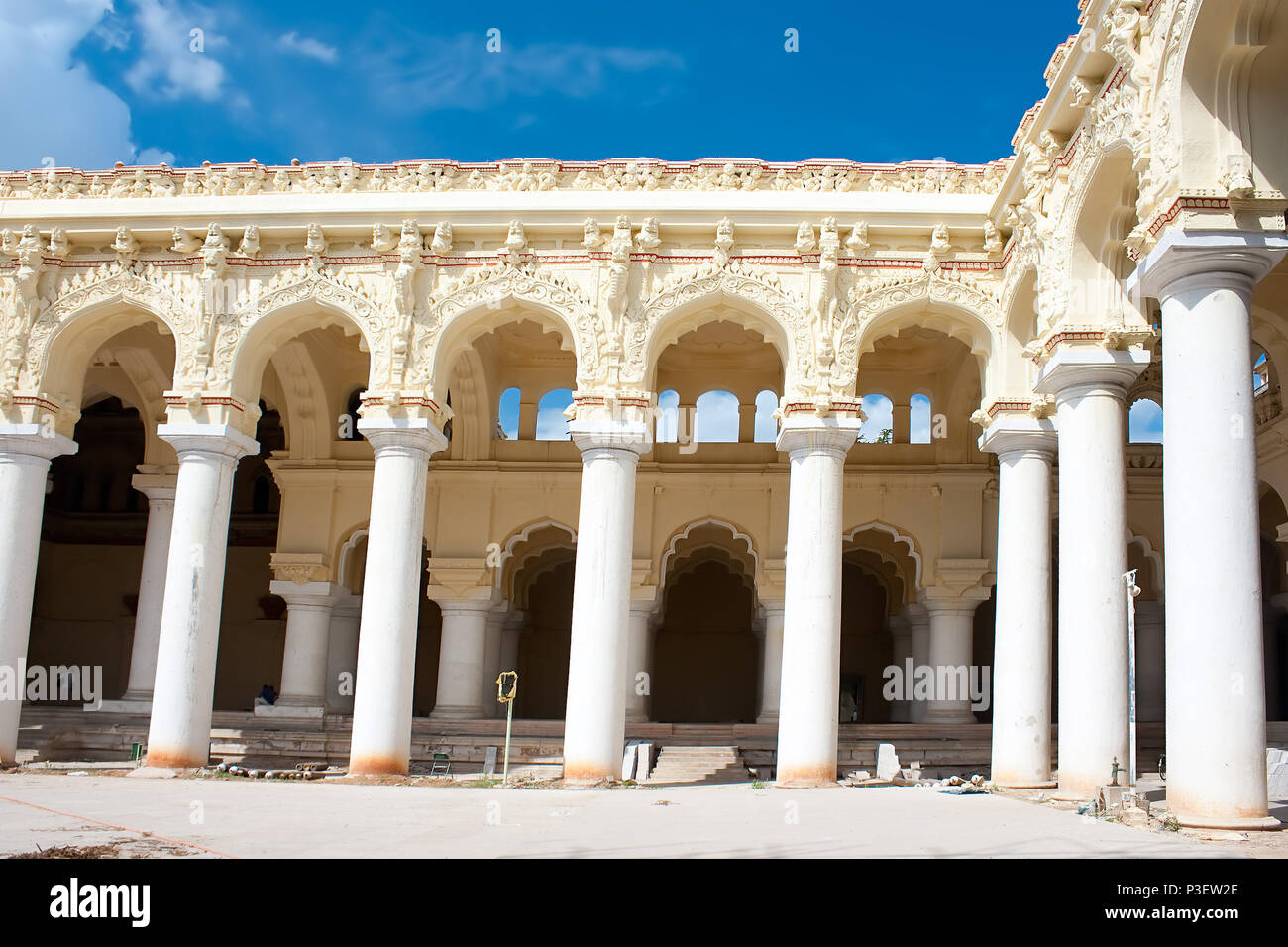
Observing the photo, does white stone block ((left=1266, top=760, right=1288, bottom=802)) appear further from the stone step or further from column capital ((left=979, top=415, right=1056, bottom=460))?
the stone step

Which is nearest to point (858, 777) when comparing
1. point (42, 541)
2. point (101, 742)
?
point (101, 742)

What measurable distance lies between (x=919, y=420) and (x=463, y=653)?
27.0 ft

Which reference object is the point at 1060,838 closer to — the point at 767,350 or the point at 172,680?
the point at 172,680

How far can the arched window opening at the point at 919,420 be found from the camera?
20.4 metres

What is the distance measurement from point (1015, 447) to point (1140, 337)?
2561 millimetres

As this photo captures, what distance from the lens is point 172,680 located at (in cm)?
1519

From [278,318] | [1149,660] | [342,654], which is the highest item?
[278,318]

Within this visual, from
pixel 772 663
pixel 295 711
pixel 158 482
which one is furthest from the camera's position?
pixel 158 482

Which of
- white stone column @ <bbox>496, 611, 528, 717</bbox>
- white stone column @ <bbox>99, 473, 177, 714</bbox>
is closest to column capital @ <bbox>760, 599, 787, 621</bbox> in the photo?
white stone column @ <bbox>496, 611, 528, 717</bbox>

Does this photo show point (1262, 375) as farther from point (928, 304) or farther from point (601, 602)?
point (601, 602)

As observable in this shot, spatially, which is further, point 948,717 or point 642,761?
point 948,717

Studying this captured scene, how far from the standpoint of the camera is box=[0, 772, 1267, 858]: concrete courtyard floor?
7641 millimetres

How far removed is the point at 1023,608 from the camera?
13930mm

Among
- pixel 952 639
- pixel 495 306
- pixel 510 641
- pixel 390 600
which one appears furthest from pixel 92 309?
pixel 952 639
